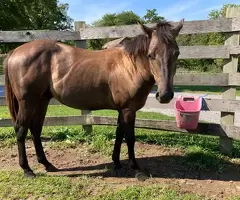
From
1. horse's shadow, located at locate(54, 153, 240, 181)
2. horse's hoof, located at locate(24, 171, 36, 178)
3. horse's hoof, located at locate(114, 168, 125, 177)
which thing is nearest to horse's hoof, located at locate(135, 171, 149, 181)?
horse's shadow, located at locate(54, 153, 240, 181)

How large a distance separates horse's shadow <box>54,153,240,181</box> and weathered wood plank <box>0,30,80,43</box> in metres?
2.30

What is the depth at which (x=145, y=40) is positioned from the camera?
136 inches

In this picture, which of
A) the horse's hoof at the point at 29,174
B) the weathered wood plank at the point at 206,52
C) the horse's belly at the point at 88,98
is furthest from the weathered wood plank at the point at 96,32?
the horse's hoof at the point at 29,174

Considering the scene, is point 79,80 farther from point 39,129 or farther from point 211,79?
point 211,79

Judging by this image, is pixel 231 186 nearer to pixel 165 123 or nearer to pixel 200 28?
pixel 165 123

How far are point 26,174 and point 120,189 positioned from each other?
49.9 inches

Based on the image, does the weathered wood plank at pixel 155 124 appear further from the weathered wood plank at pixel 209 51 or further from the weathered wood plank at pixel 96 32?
the weathered wood plank at pixel 96 32

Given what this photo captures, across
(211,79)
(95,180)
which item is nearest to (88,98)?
(95,180)

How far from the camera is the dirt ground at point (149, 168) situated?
3502 mm

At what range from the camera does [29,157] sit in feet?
14.4

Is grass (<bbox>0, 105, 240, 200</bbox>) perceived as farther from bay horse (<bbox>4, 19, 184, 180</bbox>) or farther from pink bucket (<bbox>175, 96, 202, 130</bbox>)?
pink bucket (<bbox>175, 96, 202, 130</bbox>)

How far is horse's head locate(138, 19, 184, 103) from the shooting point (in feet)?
9.98

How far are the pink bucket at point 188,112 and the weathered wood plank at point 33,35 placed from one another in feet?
7.08

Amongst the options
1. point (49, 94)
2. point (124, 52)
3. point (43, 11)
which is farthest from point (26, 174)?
point (43, 11)
